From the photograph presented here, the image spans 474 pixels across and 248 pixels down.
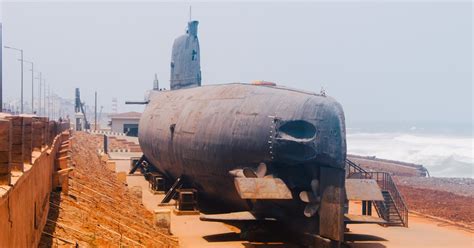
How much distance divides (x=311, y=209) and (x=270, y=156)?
80.4 inches

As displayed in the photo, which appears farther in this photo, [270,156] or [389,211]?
[389,211]

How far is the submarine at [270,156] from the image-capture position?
17812mm

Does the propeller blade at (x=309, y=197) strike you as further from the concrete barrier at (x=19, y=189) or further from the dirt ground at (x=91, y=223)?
the concrete barrier at (x=19, y=189)

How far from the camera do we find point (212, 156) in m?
21.3

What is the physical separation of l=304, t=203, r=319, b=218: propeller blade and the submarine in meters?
0.03

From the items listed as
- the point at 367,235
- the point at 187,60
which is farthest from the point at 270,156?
the point at 187,60

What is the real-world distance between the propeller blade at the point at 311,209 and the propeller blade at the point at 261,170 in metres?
1.71

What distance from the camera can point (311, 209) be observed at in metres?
17.8

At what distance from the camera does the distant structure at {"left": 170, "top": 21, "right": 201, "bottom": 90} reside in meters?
33.7

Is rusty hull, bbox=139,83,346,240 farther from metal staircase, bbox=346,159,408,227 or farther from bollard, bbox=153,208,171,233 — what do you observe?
metal staircase, bbox=346,159,408,227

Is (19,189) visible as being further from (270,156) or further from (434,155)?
(434,155)

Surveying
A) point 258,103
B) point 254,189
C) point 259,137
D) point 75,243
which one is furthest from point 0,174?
point 258,103

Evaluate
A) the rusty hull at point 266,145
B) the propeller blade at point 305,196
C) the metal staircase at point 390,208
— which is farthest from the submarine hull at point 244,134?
the metal staircase at point 390,208

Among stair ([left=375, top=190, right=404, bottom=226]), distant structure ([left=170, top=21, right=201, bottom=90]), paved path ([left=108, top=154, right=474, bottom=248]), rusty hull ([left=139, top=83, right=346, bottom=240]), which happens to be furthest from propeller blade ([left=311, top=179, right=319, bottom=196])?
distant structure ([left=170, top=21, right=201, bottom=90])
